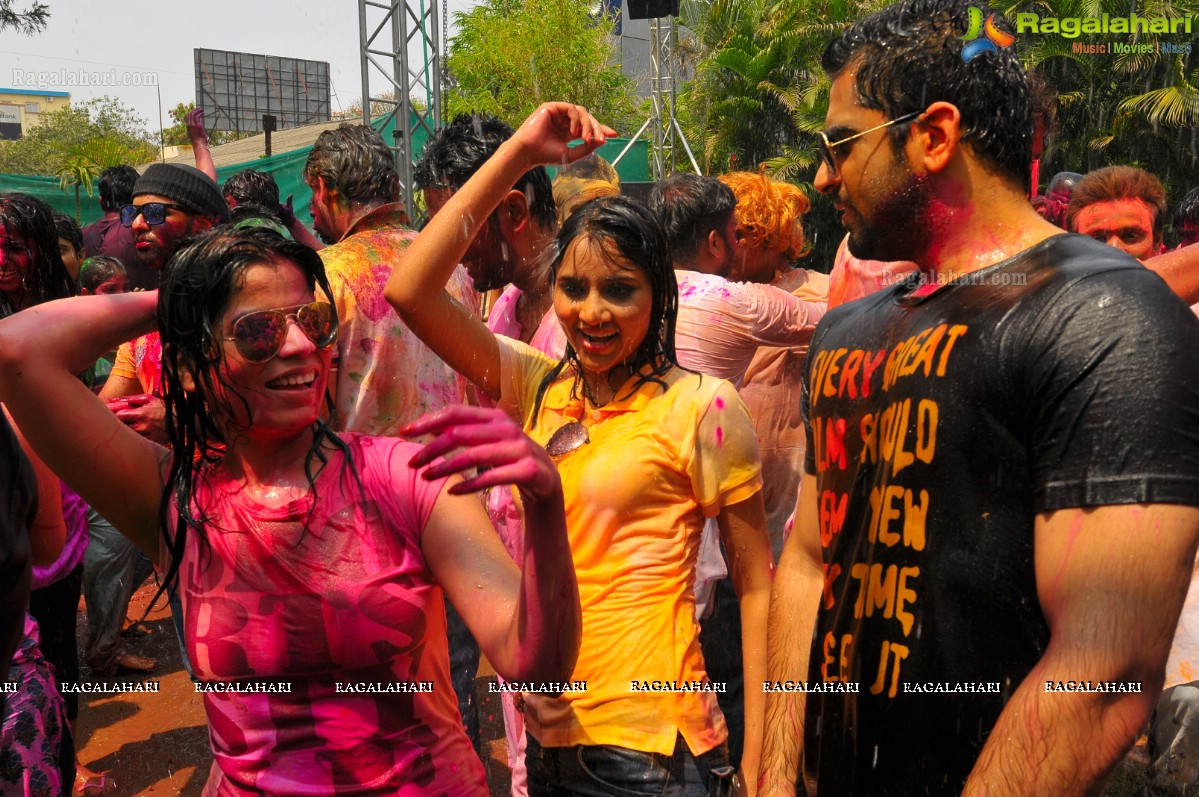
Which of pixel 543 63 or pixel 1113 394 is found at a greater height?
pixel 543 63

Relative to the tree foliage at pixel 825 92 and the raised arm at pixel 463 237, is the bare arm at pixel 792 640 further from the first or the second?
the tree foliage at pixel 825 92

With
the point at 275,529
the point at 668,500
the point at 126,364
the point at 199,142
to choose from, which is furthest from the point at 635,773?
the point at 199,142

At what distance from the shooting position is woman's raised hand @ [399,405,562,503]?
4.48 feet

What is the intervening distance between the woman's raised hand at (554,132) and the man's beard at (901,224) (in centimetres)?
100

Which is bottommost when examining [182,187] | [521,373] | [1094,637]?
[1094,637]

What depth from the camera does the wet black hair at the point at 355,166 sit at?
12.9 feet

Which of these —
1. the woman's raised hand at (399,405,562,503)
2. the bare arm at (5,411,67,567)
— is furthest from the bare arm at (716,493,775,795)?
the bare arm at (5,411,67,567)

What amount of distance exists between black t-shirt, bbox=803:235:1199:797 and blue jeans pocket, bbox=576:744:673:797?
52 cm

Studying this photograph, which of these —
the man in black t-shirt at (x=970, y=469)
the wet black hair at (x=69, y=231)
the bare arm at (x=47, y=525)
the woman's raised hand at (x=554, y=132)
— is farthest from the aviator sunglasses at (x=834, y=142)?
the wet black hair at (x=69, y=231)

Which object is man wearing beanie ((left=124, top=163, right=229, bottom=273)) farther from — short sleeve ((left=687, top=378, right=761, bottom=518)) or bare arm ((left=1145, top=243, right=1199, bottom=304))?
bare arm ((left=1145, top=243, right=1199, bottom=304))

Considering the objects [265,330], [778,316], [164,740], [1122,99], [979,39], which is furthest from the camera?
[1122,99]

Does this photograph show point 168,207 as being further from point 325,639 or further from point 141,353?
point 325,639

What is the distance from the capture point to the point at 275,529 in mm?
2000

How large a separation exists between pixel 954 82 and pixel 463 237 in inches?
51.4
